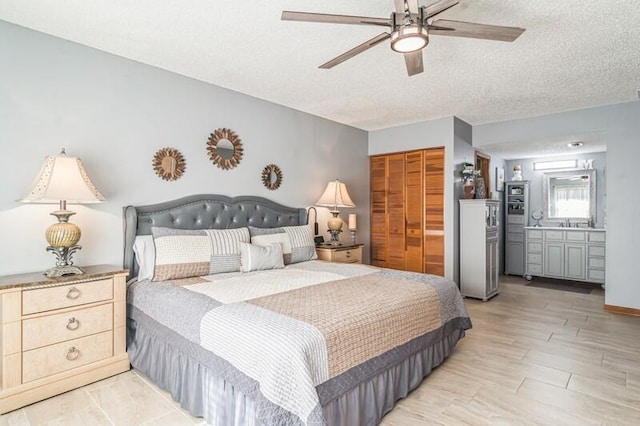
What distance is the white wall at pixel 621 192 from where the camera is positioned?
421cm

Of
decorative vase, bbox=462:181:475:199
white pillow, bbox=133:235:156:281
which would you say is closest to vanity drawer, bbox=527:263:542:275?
decorative vase, bbox=462:181:475:199

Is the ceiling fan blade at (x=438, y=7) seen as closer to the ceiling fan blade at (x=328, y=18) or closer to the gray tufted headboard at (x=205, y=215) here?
the ceiling fan blade at (x=328, y=18)

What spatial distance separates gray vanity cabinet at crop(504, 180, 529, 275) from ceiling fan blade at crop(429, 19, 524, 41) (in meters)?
5.67

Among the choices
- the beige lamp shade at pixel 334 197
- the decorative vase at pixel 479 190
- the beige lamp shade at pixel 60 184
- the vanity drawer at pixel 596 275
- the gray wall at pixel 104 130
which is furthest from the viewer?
the vanity drawer at pixel 596 275

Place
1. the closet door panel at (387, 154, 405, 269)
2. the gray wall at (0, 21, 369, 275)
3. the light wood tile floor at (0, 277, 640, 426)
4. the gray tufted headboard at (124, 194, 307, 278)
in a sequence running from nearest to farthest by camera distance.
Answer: the light wood tile floor at (0, 277, 640, 426), the gray wall at (0, 21, 369, 275), the gray tufted headboard at (124, 194, 307, 278), the closet door panel at (387, 154, 405, 269)

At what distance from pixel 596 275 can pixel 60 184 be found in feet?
23.8

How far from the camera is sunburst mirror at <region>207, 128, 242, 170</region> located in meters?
3.68

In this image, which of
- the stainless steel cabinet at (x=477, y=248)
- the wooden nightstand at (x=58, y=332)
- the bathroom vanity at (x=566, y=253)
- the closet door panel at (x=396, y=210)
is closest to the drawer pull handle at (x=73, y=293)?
the wooden nightstand at (x=58, y=332)

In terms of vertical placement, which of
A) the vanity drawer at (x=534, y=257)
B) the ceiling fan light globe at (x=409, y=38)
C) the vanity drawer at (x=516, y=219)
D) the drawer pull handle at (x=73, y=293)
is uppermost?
the ceiling fan light globe at (x=409, y=38)

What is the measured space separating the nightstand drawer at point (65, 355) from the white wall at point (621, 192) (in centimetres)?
548

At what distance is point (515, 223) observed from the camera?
6836mm

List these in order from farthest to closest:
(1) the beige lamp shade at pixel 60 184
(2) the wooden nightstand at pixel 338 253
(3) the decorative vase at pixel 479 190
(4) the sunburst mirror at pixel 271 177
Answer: (3) the decorative vase at pixel 479 190, (2) the wooden nightstand at pixel 338 253, (4) the sunburst mirror at pixel 271 177, (1) the beige lamp shade at pixel 60 184

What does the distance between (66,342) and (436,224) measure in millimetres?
4361

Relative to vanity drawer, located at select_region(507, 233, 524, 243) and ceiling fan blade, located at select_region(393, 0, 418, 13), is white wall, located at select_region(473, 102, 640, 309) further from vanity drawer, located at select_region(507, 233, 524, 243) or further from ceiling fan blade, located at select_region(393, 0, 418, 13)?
ceiling fan blade, located at select_region(393, 0, 418, 13)
